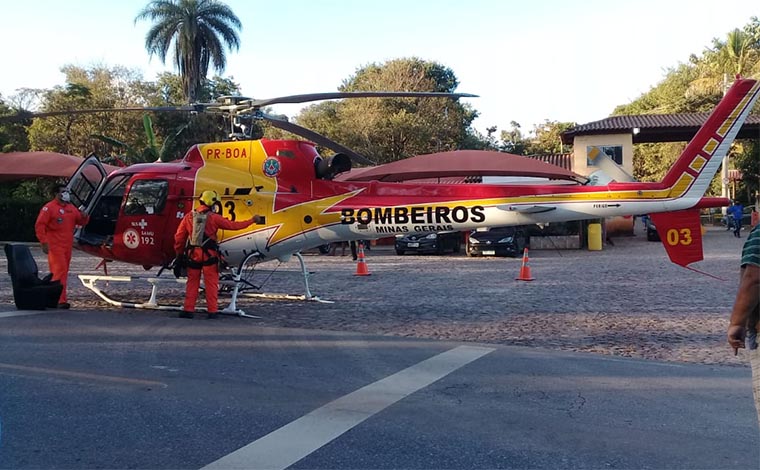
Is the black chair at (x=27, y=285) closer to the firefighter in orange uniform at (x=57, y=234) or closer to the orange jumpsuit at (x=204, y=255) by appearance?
the firefighter in orange uniform at (x=57, y=234)

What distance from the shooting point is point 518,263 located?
784 inches

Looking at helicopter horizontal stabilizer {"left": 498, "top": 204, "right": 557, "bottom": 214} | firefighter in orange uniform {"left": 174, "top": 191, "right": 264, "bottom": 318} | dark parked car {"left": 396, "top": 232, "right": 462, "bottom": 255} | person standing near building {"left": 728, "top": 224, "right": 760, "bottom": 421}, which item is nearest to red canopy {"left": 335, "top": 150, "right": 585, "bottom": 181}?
dark parked car {"left": 396, "top": 232, "right": 462, "bottom": 255}

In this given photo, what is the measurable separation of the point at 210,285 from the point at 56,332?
223 cm

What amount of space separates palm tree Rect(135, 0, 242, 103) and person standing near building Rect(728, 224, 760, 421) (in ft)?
131

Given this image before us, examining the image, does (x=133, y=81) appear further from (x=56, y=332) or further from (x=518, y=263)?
(x=56, y=332)

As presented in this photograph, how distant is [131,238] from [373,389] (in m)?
6.67

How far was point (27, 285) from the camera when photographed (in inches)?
407

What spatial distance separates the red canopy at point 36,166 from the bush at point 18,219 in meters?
8.05

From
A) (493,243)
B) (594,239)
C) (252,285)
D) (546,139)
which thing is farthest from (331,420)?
(546,139)

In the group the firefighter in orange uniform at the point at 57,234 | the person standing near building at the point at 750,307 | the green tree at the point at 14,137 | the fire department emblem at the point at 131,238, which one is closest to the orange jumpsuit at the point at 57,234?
the firefighter in orange uniform at the point at 57,234

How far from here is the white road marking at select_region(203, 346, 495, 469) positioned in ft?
14.1

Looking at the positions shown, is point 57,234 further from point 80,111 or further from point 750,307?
point 750,307

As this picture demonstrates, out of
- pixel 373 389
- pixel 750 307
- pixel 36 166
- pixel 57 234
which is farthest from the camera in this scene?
pixel 36 166

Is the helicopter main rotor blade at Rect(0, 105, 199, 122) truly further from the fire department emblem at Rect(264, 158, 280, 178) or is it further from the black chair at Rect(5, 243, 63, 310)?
the black chair at Rect(5, 243, 63, 310)
